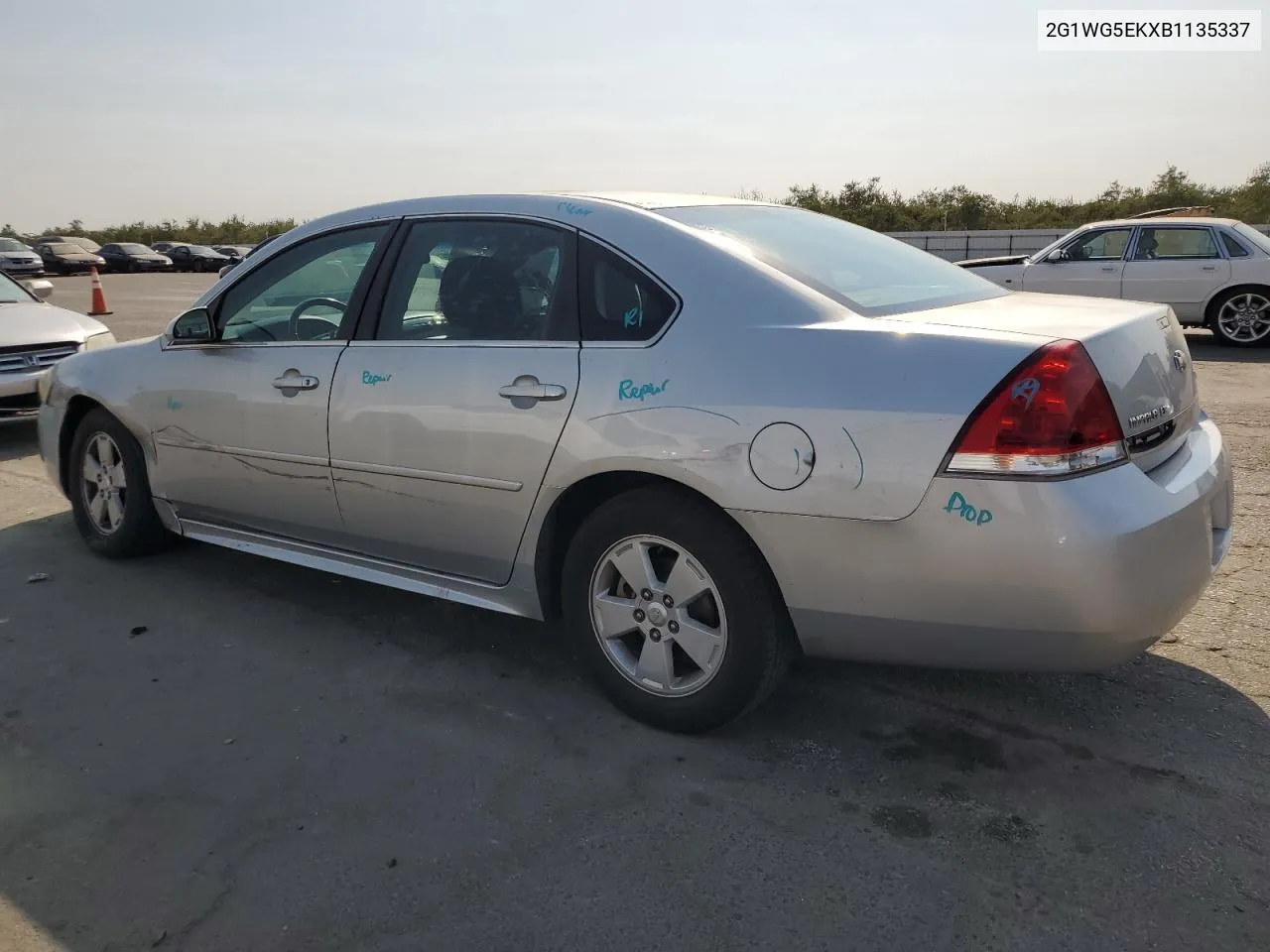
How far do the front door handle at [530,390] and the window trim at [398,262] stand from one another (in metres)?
0.14

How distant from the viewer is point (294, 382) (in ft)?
12.5

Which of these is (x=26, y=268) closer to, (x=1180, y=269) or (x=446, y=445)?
(x=1180, y=269)

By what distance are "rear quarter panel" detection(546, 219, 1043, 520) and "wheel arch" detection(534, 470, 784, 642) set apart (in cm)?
8

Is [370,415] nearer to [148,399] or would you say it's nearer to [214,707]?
[214,707]

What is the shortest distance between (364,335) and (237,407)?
0.74 meters

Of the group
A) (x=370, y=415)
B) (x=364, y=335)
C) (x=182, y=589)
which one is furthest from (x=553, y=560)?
(x=182, y=589)

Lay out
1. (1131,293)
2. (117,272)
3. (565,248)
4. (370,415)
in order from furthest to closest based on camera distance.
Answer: (117,272)
(1131,293)
(370,415)
(565,248)

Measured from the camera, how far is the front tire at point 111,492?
4594 mm

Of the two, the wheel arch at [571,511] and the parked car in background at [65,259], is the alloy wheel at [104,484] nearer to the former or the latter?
the wheel arch at [571,511]

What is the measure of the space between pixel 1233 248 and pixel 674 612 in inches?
442

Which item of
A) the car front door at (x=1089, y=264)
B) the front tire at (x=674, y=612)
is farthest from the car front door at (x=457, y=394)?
the car front door at (x=1089, y=264)

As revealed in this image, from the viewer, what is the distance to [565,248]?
3256 millimetres

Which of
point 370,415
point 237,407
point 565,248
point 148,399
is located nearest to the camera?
point 565,248

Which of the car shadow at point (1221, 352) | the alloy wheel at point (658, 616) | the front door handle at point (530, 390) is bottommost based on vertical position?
the car shadow at point (1221, 352)
